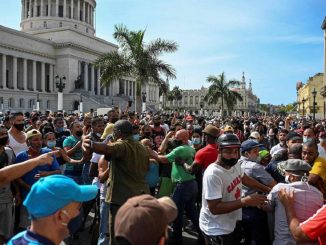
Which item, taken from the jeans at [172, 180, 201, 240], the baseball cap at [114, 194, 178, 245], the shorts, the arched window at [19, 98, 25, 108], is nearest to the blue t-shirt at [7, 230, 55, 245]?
the baseball cap at [114, 194, 178, 245]

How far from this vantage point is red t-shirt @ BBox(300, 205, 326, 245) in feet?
10.4

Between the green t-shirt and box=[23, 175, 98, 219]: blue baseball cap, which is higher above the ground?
box=[23, 175, 98, 219]: blue baseball cap

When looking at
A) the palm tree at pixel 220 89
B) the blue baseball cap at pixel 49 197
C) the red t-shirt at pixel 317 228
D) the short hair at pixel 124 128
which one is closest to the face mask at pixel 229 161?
the red t-shirt at pixel 317 228

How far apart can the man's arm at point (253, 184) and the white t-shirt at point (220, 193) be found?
555 mm

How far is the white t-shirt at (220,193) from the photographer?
3918mm

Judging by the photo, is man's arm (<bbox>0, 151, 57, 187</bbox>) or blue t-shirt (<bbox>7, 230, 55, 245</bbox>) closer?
blue t-shirt (<bbox>7, 230, 55, 245</bbox>)

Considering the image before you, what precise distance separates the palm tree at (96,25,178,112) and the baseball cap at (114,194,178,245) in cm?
2313

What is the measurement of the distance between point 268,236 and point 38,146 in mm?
3508

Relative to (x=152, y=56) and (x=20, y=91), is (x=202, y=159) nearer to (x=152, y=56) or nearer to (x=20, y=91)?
(x=152, y=56)

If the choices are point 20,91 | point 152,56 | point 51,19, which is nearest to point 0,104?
point 20,91

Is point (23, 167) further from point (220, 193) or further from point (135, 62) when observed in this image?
point (135, 62)

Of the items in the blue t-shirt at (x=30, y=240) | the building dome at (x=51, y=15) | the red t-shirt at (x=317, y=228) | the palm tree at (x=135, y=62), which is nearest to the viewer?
the blue t-shirt at (x=30, y=240)

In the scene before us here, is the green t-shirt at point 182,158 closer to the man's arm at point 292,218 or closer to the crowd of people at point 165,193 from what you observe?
the crowd of people at point 165,193

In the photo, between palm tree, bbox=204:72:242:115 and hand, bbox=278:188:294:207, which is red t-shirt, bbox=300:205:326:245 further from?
palm tree, bbox=204:72:242:115
